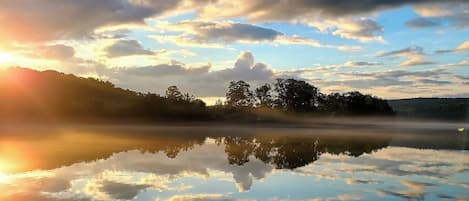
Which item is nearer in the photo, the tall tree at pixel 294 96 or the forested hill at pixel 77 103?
the forested hill at pixel 77 103

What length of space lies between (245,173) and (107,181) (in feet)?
17.1

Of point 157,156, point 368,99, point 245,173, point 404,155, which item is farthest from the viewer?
point 368,99

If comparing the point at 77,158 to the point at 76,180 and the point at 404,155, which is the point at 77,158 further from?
the point at 404,155

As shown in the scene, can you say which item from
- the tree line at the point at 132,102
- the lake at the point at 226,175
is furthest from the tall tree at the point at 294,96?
the lake at the point at 226,175

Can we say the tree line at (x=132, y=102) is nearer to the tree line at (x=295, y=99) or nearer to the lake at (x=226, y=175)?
the tree line at (x=295, y=99)

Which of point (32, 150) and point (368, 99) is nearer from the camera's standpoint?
point (32, 150)

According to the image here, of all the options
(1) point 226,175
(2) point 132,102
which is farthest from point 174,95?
→ (1) point 226,175

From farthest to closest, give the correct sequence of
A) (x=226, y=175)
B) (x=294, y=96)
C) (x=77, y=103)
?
(x=294, y=96)
(x=77, y=103)
(x=226, y=175)

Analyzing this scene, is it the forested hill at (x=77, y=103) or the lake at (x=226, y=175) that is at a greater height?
the forested hill at (x=77, y=103)

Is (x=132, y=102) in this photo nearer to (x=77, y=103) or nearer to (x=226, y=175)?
(x=77, y=103)

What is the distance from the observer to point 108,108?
285 ft

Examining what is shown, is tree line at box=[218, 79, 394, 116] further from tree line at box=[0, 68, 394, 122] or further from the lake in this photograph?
the lake

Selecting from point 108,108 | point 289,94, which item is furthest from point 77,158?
point 289,94

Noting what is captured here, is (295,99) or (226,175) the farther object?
(295,99)
